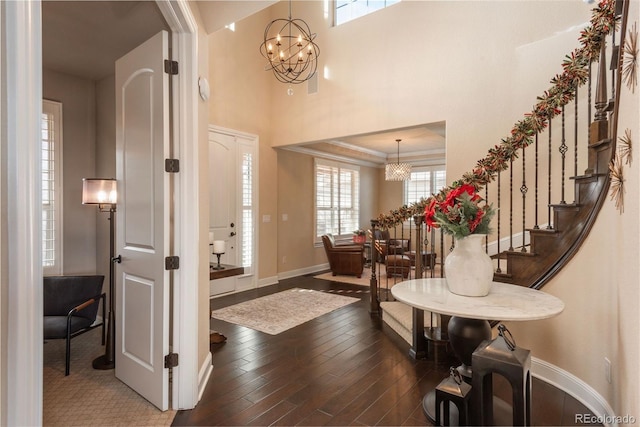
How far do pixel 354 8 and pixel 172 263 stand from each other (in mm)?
5312

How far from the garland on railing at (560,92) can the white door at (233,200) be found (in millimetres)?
3668

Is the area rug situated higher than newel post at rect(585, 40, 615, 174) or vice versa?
newel post at rect(585, 40, 615, 174)

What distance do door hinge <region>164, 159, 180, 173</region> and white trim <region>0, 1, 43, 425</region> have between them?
1.41 meters

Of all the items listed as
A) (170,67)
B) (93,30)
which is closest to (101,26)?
(93,30)

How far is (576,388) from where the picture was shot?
2334 millimetres

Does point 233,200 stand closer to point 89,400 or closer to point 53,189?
point 53,189

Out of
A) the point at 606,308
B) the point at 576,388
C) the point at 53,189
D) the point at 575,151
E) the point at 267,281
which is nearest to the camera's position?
the point at 606,308

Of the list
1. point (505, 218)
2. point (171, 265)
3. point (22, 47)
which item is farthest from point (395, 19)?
point (22, 47)

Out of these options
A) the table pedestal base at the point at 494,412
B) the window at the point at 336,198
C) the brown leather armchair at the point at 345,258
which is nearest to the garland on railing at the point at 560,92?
the table pedestal base at the point at 494,412

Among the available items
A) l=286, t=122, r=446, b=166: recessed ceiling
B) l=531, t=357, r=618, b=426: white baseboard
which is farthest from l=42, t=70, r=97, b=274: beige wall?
l=531, t=357, r=618, b=426: white baseboard

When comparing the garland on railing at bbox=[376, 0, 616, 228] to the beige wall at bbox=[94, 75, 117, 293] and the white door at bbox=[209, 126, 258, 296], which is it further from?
the white door at bbox=[209, 126, 258, 296]

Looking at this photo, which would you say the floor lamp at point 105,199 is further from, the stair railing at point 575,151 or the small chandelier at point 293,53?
the small chandelier at point 293,53

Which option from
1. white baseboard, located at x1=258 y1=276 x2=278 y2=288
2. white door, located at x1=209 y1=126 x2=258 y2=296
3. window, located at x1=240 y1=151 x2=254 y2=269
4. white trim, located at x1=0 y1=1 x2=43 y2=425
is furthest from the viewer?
white baseboard, located at x1=258 y1=276 x2=278 y2=288

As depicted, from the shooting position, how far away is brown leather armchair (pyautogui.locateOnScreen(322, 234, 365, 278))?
6.69m
